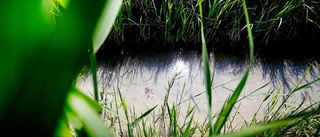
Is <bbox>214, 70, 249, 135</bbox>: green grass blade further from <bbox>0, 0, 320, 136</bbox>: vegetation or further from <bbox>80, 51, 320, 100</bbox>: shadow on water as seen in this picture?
<bbox>80, 51, 320, 100</bbox>: shadow on water

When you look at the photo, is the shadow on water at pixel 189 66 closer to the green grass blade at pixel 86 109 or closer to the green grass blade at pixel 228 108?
the green grass blade at pixel 228 108

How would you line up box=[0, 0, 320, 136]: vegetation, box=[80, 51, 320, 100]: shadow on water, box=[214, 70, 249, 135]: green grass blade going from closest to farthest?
box=[0, 0, 320, 136]: vegetation → box=[214, 70, 249, 135]: green grass blade → box=[80, 51, 320, 100]: shadow on water

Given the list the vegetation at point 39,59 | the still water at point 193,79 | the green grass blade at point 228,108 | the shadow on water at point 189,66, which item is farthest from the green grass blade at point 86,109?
the shadow on water at point 189,66

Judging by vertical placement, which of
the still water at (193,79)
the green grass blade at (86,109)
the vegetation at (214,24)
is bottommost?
the green grass blade at (86,109)

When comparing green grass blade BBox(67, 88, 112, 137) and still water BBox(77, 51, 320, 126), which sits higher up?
still water BBox(77, 51, 320, 126)

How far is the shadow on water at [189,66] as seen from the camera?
1.71 metres

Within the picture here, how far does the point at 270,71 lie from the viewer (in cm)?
180

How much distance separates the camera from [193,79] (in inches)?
67.1

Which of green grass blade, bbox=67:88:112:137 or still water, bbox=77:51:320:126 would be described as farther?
still water, bbox=77:51:320:126

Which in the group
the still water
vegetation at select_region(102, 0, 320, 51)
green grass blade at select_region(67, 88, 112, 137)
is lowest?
green grass blade at select_region(67, 88, 112, 137)

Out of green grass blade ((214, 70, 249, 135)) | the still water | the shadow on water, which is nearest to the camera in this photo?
green grass blade ((214, 70, 249, 135))

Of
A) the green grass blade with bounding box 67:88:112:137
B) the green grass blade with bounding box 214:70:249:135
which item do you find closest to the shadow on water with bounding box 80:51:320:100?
the green grass blade with bounding box 214:70:249:135

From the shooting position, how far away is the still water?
1.58 m

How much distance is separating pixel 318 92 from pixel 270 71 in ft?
0.90
